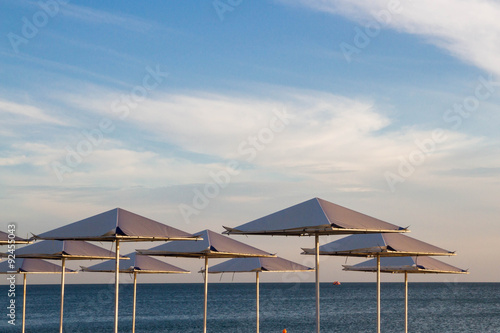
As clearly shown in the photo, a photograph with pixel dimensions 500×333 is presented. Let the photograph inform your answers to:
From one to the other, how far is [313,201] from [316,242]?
2.32 feet

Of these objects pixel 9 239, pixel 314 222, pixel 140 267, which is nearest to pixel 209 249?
pixel 314 222

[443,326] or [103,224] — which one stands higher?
[103,224]

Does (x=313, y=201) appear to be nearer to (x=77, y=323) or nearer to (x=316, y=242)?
(x=316, y=242)

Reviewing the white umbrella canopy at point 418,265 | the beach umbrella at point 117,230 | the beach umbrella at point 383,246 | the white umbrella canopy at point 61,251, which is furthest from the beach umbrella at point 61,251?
the white umbrella canopy at point 418,265

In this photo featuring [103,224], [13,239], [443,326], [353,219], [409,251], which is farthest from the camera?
[443,326]

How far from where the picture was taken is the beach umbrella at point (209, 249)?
13.9 metres

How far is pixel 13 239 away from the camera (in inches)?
480

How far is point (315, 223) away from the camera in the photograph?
10.5m

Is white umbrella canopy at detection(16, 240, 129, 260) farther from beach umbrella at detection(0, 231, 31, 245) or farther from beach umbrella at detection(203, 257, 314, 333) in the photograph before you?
beach umbrella at detection(203, 257, 314, 333)

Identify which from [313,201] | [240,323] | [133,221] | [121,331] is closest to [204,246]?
[133,221]

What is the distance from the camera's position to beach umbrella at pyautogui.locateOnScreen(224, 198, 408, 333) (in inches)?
413

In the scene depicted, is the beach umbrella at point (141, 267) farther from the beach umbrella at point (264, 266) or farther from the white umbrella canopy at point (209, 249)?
the white umbrella canopy at point (209, 249)

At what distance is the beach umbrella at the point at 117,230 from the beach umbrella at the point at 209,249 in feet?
7.24

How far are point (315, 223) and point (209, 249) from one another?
382 centimetres
